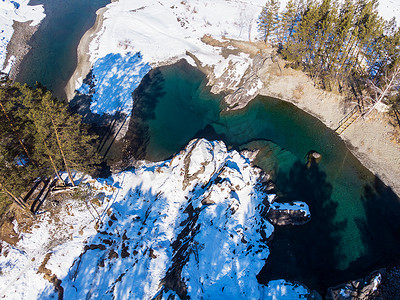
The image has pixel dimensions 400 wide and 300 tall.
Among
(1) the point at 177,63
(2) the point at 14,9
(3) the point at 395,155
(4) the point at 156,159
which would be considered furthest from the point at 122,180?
(2) the point at 14,9

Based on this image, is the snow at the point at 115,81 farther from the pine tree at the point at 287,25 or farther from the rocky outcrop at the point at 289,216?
the rocky outcrop at the point at 289,216

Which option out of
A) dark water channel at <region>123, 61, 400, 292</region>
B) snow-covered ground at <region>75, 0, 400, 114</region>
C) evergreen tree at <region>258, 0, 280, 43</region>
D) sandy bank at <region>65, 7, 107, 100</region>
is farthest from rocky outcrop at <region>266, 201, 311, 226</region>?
sandy bank at <region>65, 7, 107, 100</region>

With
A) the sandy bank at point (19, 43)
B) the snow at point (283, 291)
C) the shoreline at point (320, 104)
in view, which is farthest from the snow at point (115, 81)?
the snow at point (283, 291)

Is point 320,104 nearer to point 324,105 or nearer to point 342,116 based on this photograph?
point 324,105

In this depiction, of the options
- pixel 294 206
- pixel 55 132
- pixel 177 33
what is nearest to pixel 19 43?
pixel 177 33

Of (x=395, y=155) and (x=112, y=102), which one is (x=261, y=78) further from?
(x=112, y=102)

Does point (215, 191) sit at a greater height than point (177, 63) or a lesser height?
lesser
